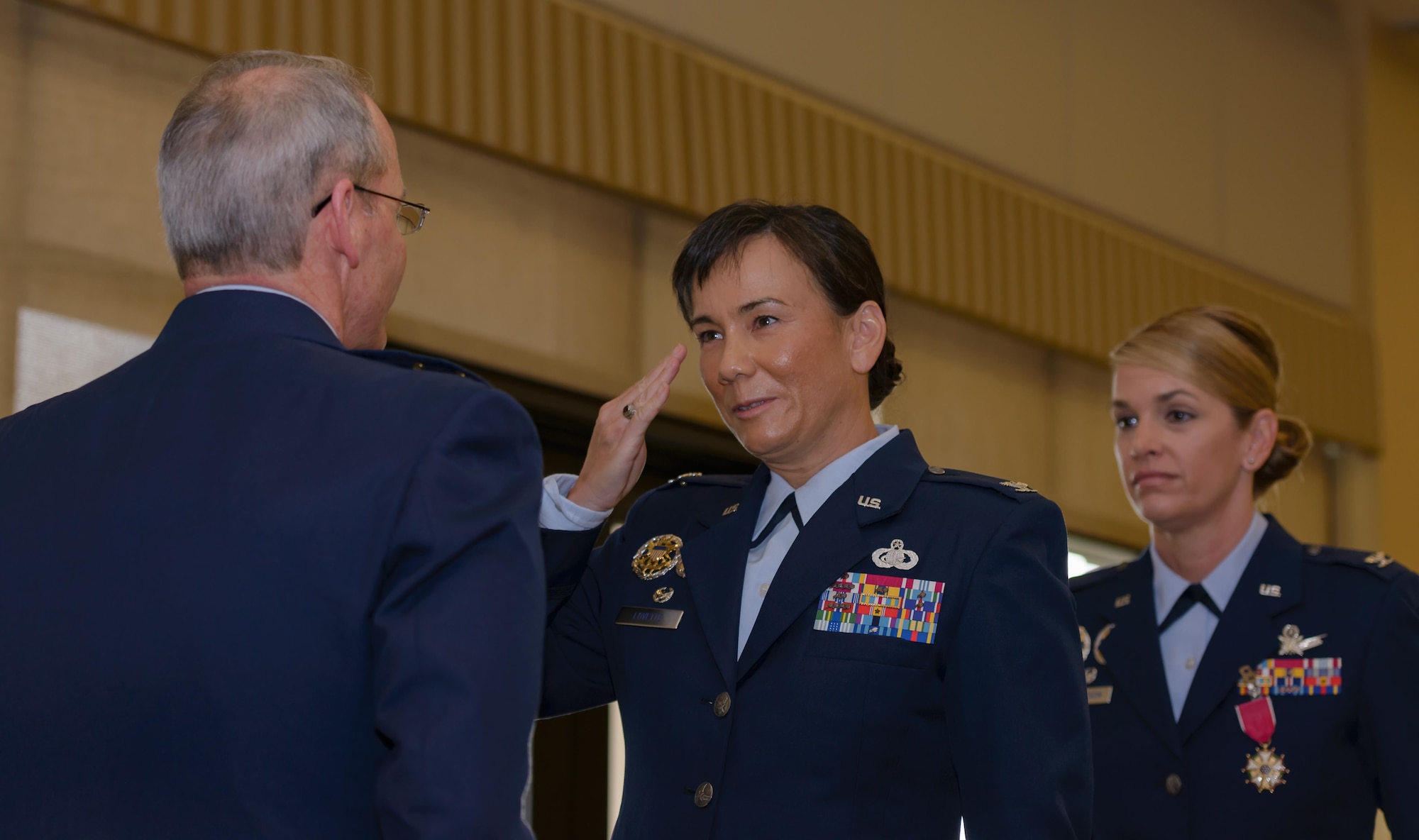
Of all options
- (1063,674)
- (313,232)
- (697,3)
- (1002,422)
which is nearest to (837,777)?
(1063,674)

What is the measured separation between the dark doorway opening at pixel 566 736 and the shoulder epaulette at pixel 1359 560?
204 cm

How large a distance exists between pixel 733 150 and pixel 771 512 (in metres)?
3.12

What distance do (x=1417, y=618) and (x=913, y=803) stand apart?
1.42 meters

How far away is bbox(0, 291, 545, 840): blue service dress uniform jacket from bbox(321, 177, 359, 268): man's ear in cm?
15

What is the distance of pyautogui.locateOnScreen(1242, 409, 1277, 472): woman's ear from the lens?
308cm

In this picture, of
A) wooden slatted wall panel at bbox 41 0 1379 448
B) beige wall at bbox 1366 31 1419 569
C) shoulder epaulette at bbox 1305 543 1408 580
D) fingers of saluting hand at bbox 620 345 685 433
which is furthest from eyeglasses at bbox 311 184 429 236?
beige wall at bbox 1366 31 1419 569

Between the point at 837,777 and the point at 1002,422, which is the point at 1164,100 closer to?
the point at 1002,422

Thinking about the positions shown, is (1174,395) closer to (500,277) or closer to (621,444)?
(621,444)

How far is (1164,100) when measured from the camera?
707cm

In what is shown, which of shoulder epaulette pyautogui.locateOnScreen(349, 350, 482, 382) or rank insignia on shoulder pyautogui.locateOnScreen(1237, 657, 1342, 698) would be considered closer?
shoulder epaulette pyautogui.locateOnScreen(349, 350, 482, 382)

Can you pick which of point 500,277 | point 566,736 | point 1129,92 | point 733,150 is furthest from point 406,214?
point 1129,92

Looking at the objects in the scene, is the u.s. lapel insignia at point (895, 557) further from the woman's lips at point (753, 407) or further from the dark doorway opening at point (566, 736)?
the dark doorway opening at point (566, 736)

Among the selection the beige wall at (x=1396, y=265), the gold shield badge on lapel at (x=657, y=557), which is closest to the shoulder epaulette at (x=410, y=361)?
the gold shield badge on lapel at (x=657, y=557)

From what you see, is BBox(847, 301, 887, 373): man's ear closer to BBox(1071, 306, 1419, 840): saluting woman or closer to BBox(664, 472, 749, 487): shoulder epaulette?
BBox(664, 472, 749, 487): shoulder epaulette
